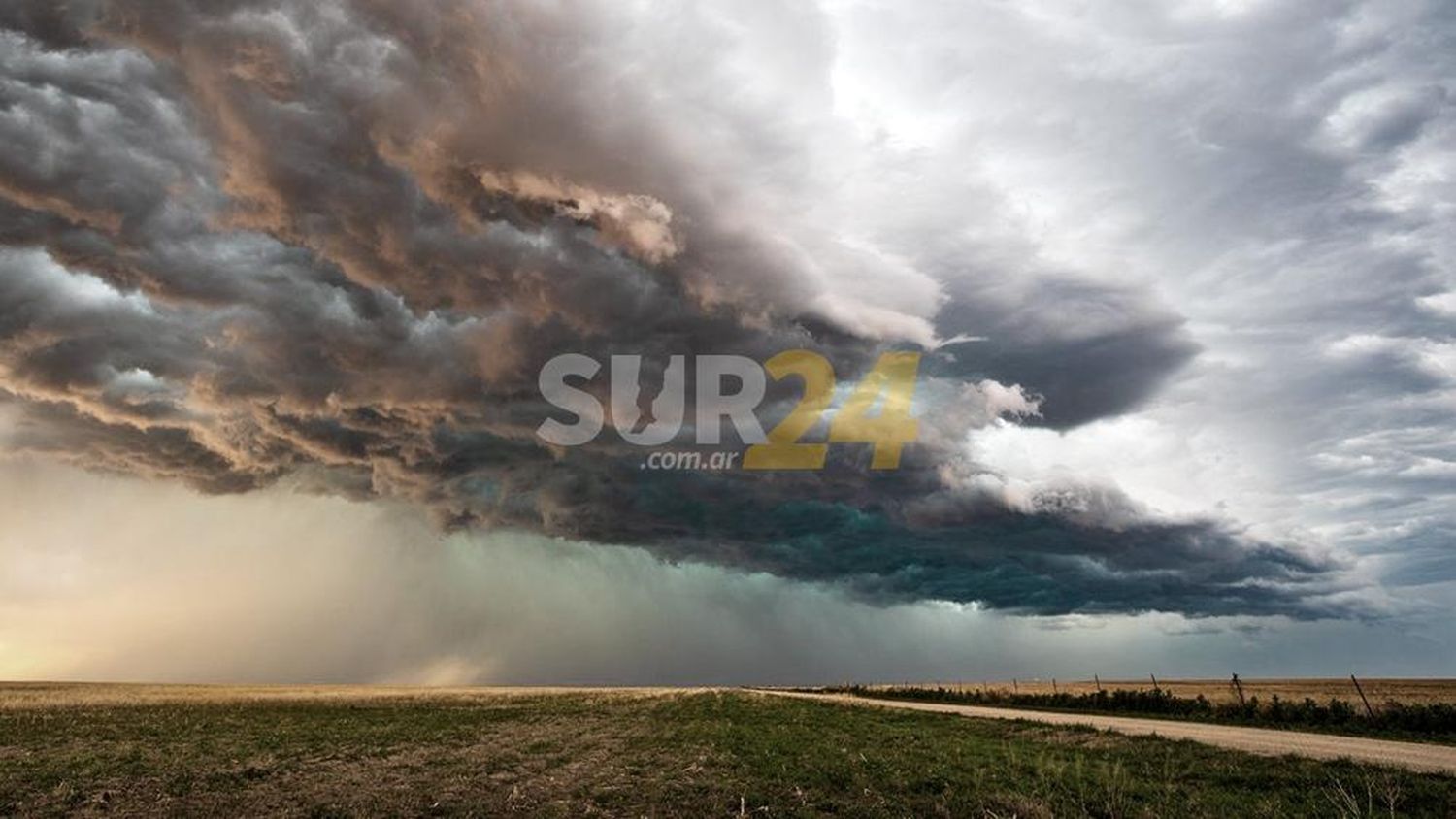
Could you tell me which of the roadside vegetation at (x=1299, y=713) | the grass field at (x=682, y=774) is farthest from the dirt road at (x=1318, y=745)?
the roadside vegetation at (x=1299, y=713)

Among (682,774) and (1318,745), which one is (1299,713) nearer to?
(1318,745)

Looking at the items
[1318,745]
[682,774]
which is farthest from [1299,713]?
[682,774]

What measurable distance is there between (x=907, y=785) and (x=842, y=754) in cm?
660

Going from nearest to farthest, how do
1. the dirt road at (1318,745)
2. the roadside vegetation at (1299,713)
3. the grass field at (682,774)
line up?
the grass field at (682,774) < the dirt road at (1318,745) < the roadside vegetation at (1299,713)

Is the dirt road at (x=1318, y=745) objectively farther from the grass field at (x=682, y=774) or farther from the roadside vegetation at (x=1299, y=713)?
the roadside vegetation at (x=1299, y=713)

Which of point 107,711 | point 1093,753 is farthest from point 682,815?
point 107,711

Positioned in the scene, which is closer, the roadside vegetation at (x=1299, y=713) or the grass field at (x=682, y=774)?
the grass field at (x=682, y=774)

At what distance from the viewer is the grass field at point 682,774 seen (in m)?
16.5

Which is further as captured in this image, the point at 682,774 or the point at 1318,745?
the point at 1318,745

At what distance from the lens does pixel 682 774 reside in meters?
21.7

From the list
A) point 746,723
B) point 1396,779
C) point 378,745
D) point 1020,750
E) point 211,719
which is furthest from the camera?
point 211,719

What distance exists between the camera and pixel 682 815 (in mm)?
16219

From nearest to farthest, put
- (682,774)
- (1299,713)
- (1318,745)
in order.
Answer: (682,774), (1318,745), (1299,713)

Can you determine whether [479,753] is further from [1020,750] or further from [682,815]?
[1020,750]
